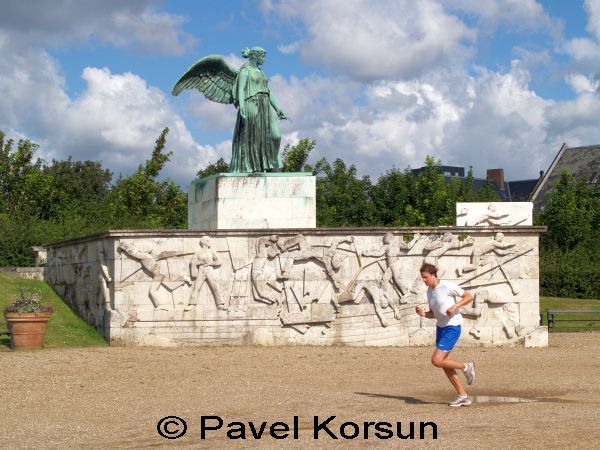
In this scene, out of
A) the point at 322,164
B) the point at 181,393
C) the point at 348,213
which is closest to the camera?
the point at 181,393

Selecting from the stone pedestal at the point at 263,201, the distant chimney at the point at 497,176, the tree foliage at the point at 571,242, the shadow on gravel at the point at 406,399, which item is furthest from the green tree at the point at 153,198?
the distant chimney at the point at 497,176

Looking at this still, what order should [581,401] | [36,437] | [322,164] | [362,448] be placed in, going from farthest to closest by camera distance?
[322,164] < [581,401] < [36,437] < [362,448]

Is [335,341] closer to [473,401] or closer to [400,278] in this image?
[400,278]

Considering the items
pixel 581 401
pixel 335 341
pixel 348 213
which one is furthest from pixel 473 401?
pixel 348 213

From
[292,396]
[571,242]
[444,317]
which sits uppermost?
[571,242]

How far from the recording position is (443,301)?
37.4 feet

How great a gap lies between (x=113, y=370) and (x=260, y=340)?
4558mm

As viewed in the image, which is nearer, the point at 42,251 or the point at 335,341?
the point at 335,341

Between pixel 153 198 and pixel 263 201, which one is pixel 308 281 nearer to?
pixel 263 201

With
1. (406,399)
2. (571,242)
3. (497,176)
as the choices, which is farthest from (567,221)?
(497,176)

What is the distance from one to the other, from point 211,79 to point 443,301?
12.8 metres

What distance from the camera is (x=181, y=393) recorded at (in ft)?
42.5

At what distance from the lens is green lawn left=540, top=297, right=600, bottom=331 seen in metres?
27.3

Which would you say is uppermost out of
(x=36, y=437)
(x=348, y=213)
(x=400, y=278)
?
(x=348, y=213)
